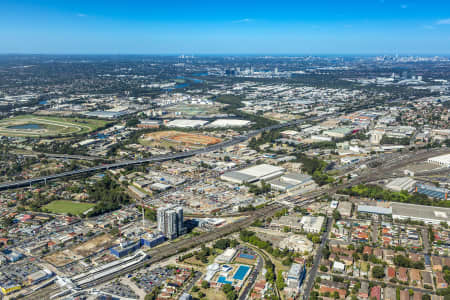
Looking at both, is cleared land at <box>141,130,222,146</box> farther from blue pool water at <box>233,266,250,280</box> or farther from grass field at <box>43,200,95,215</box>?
blue pool water at <box>233,266,250,280</box>

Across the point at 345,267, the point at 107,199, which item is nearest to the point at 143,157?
the point at 107,199

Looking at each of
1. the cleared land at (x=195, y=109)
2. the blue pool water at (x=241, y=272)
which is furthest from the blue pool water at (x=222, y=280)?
the cleared land at (x=195, y=109)

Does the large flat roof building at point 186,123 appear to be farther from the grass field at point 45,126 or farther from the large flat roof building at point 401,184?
the large flat roof building at point 401,184

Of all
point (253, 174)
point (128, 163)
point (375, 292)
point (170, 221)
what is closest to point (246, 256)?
point (170, 221)

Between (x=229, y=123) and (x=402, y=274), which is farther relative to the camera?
(x=229, y=123)

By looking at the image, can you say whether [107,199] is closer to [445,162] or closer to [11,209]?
[11,209]

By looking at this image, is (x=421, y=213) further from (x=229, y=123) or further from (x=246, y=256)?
(x=229, y=123)
